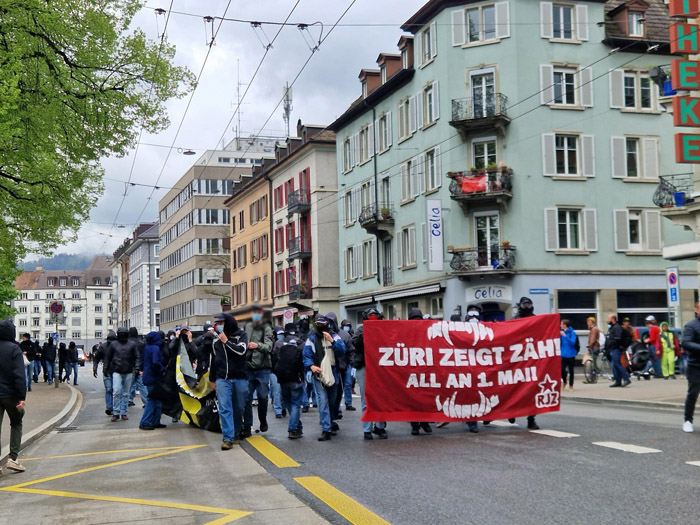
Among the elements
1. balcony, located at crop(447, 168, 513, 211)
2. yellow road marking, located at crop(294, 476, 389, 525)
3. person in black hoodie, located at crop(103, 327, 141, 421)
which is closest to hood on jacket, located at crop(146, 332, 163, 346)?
person in black hoodie, located at crop(103, 327, 141, 421)

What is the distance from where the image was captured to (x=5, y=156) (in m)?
19.2

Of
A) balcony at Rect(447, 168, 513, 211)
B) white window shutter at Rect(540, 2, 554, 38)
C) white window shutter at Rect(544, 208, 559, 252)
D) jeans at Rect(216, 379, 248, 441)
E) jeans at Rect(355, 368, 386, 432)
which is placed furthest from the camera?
white window shutter at Rect(540, 2, 554, 38)

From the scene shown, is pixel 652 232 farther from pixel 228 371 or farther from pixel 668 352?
pixel 228 371

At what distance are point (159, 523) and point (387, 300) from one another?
37985 millimetres

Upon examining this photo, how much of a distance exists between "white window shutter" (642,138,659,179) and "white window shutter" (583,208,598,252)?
319 centimetres

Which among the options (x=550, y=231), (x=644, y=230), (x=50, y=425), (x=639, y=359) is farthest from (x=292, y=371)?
(x=644, y=230)

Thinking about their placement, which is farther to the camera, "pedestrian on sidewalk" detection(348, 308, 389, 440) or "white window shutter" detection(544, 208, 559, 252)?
"white window shutter" detection(544, 208, 559, 252)

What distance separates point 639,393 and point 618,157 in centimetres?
2079

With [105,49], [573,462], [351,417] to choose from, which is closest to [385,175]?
[105,49]

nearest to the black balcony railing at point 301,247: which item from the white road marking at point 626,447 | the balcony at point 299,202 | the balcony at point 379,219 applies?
the balcony at point 299,202

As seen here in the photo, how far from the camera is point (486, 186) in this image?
37125 mm

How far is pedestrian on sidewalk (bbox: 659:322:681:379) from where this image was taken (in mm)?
24844

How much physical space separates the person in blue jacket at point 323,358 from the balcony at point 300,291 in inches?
1666

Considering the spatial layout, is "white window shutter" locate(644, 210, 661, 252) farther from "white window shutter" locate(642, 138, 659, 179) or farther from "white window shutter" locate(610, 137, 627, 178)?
"white window shutter" locate(610, 137, 627, 178)
